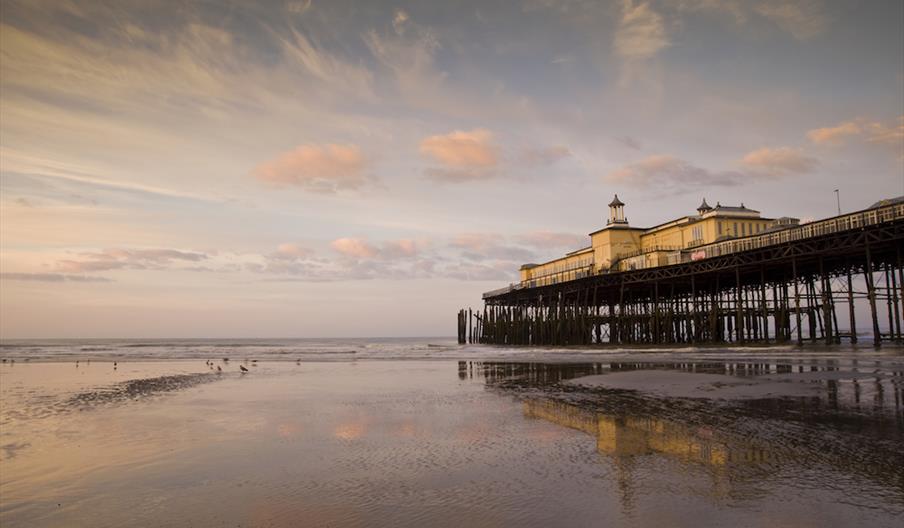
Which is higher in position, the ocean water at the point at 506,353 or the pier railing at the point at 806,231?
the pier railing at the point at 806,231

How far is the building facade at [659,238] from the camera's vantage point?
45938mm

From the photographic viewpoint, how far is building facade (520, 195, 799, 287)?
151ft

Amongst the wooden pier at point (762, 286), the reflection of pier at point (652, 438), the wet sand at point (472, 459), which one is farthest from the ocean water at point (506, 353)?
the reflection of pier at point (652, 438)

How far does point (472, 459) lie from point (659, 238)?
5055cm

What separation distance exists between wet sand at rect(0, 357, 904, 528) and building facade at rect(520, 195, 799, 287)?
32.6 m

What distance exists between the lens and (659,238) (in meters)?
54.1

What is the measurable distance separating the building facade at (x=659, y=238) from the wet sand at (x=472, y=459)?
1284 inches

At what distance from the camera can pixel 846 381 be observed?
15.5m

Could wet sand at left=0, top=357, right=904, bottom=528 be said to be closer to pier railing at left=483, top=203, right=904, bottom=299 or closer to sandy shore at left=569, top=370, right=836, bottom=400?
sandy shore at left=569, top=370, right=836, bottom=400

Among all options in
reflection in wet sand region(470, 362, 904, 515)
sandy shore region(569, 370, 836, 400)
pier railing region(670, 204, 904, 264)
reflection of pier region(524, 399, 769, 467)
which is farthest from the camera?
pier railing region(670, 204, 904, 264)

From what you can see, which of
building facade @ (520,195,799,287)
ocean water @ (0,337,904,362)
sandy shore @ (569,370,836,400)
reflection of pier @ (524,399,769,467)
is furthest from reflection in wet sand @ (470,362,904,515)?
building facade @ (520,195,799,287)

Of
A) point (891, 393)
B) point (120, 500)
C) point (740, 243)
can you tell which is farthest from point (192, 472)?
point (740, 243)

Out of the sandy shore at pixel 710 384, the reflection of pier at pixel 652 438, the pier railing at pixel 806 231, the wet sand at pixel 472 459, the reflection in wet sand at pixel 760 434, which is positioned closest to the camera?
the wet sand at pixel 472 459

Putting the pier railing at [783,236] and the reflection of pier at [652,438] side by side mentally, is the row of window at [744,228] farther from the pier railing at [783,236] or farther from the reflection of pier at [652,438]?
the reflection of pier at [652,438]
